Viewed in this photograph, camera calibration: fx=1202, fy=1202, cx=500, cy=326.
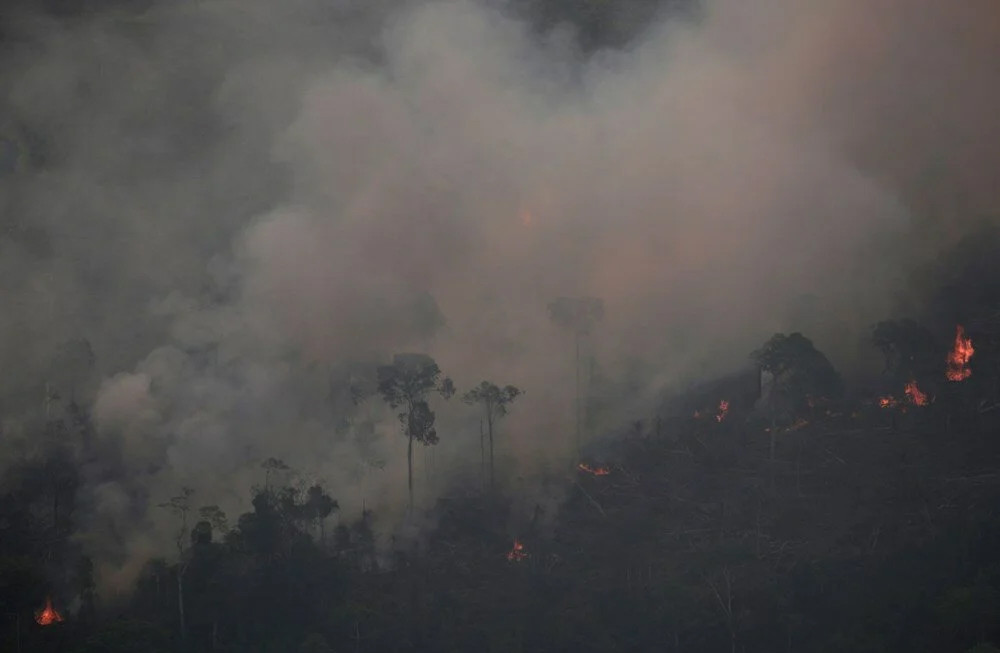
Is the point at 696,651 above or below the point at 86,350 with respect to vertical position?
below

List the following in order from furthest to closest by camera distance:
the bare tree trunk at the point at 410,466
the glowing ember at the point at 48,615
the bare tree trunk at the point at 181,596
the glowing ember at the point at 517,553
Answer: the bare tree trunk at the point at 410,466 < the glowing ember at the point at 517,553 < the glowing ember at the point at 48,615 < the bare tree trunk at the point at 181,596

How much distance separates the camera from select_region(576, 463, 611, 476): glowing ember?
68.1m

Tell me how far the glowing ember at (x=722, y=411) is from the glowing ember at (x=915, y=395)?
10.2m

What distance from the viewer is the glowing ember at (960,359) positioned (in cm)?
6794

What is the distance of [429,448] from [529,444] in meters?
6.06

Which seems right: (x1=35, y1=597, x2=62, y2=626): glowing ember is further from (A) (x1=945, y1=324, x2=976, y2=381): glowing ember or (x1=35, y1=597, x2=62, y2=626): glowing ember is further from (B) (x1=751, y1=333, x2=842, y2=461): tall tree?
(A) (x1=945, y1=324, x2=976, y2=381): glowing ember

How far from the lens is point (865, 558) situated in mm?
57875

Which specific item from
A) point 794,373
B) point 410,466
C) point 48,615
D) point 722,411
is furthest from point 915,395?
point 48,615

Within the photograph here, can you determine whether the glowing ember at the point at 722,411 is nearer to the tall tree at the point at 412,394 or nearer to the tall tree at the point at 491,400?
the tall tree at the point at 491,400

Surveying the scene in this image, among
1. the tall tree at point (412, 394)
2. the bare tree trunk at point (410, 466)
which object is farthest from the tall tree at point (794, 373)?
the bare tree trunk at point (410, 466)

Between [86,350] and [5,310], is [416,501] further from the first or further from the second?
[5,310]

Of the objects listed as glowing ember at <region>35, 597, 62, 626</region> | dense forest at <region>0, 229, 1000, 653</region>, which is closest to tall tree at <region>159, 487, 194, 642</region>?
dense forest at <region>0, 229, 1000, 653</region>

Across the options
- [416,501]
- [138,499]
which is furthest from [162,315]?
[416,501]

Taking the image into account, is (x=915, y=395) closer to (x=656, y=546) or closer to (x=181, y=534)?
(x=656, y=546)
